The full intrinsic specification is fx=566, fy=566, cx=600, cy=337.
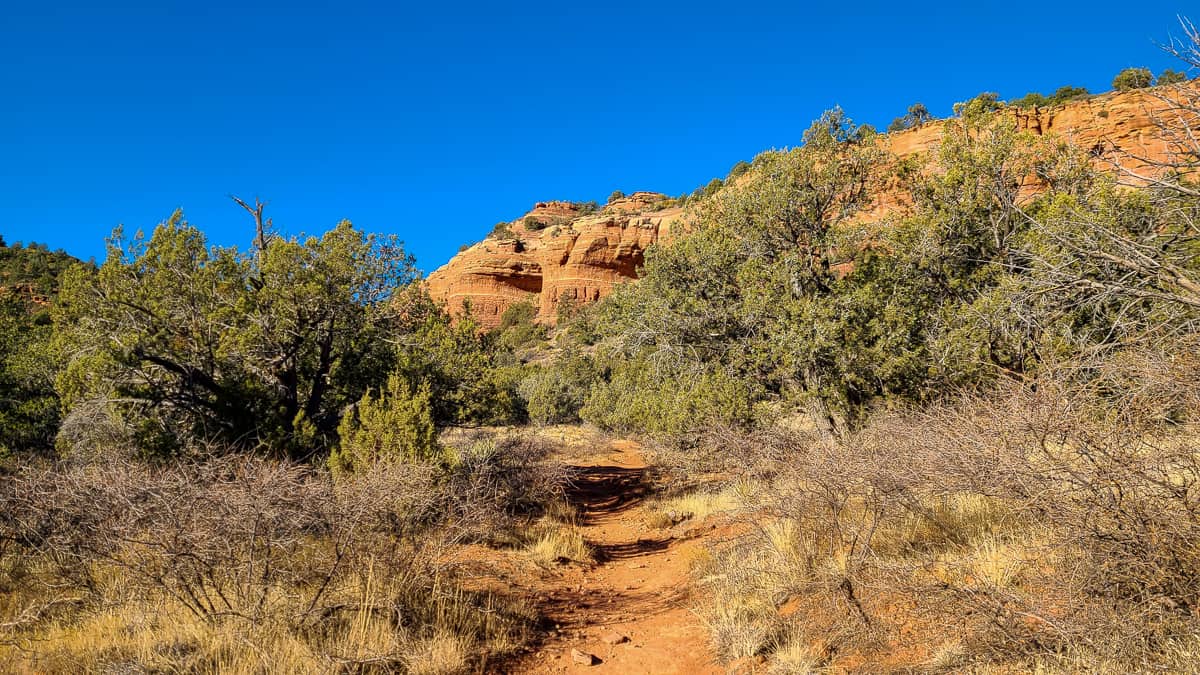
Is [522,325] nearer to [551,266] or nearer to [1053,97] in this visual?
[551,266]

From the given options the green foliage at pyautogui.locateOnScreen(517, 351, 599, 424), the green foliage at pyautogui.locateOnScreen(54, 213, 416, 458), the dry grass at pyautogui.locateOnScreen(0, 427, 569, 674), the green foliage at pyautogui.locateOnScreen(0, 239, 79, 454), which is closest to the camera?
the dry grass at pyautogui.locateOnScreen(0, 427, 569, 674)

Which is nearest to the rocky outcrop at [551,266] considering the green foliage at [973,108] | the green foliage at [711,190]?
the green foliage at [711,190]

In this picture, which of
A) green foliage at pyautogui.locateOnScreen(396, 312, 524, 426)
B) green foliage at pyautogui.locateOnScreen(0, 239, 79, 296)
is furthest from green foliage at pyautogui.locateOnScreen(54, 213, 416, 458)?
green foliage at pyautogui.locateOnScreen(0, 239, 79, 296)

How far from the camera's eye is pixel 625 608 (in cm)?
610

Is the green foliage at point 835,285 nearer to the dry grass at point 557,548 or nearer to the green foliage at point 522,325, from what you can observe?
the dry grass at point 557,548

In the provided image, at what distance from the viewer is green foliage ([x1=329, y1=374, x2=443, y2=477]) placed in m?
7.78

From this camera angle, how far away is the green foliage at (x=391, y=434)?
7.78m

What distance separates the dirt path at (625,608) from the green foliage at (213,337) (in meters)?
5.01

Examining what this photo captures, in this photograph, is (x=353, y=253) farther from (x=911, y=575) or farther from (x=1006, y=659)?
(x=1006, y=659)

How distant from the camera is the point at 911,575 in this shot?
151 inches

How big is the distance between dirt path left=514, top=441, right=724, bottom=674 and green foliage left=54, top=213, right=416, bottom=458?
5015mm

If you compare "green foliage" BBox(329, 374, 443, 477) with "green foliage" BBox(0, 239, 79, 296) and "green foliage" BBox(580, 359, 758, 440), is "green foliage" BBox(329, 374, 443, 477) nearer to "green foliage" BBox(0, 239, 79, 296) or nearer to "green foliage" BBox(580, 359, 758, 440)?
"green foliage" BBox(580, 359, 758, 440)

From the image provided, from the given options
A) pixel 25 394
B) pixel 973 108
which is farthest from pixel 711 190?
pixel 25 394

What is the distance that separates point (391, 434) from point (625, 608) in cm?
394
